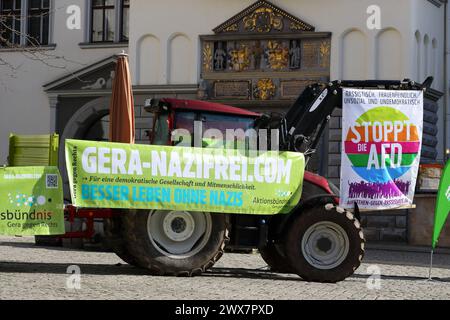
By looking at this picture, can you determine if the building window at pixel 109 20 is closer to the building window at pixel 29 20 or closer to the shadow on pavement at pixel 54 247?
the building window at pixel 29 20

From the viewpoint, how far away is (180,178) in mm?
14016

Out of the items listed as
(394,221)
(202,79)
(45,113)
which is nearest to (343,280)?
(394,221)

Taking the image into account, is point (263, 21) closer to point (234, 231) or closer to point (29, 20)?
point (29, 20)

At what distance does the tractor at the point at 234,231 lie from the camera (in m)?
13.9

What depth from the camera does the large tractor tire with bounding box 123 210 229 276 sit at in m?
13.8

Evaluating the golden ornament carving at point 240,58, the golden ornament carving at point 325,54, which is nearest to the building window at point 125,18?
the golden ornament carving at point 240,58

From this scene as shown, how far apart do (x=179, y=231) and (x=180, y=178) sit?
0.75 metres

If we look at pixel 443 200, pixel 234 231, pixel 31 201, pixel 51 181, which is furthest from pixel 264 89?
pixel 31 201

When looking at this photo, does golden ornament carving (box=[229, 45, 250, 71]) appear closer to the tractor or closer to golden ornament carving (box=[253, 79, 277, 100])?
golden ornament carving (box=[253, 79, 277, 100])

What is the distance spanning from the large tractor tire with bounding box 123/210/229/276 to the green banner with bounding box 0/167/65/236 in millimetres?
964

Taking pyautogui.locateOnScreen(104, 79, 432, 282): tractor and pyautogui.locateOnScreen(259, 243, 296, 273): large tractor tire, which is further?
pyautogui.locateOnScreen(259, 243, 296, 273): large tractor tire

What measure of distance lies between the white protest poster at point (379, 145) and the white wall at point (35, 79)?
1671 centimetres

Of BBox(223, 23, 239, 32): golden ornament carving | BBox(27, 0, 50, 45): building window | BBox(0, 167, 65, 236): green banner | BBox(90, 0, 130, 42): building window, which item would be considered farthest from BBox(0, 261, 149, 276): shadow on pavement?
BBox(27, 0, 50, 45): building window
